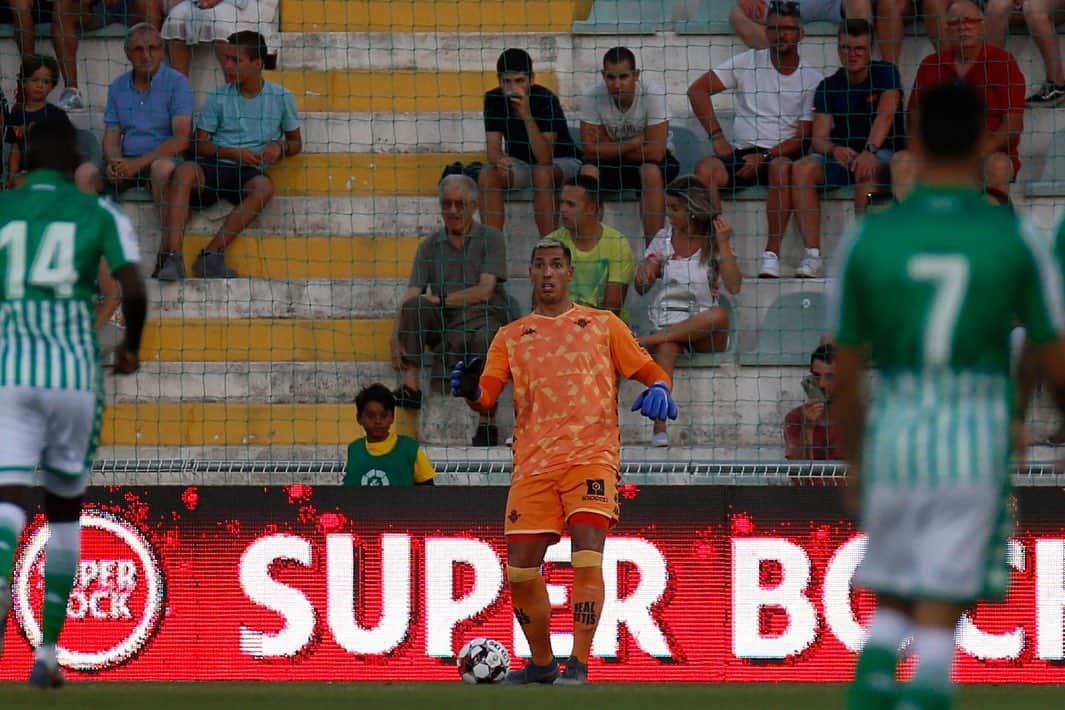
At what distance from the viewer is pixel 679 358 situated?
10.0m

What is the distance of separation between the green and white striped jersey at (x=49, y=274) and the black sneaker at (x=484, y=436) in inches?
159

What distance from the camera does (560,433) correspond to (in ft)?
24.8

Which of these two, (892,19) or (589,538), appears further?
(892,19)

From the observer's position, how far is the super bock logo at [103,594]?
8641 millimetres

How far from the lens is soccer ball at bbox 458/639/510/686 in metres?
7.82

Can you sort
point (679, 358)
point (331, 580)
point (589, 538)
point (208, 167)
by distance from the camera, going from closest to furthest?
point (589, 538) → point (331, 580) → point (679, 358) → point (208, 167)

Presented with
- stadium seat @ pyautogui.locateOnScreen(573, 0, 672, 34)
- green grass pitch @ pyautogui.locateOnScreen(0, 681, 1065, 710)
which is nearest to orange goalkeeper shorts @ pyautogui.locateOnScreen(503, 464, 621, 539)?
green grass pitch @ pyautogui.locateOnScreen(0, 681, 1065, 710)

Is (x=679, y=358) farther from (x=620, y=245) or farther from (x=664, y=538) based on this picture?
(x=664, y=538)

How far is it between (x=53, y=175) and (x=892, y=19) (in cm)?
648

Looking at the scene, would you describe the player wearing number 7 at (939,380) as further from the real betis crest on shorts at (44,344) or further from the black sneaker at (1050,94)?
the black sneaker at (1050,94)

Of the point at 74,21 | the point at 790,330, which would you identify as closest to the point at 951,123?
the point at 790,330

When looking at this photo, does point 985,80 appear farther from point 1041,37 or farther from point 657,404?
point 657,404

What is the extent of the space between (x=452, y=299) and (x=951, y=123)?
617cm

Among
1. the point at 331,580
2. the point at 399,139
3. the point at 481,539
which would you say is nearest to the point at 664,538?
the point at 481,539
